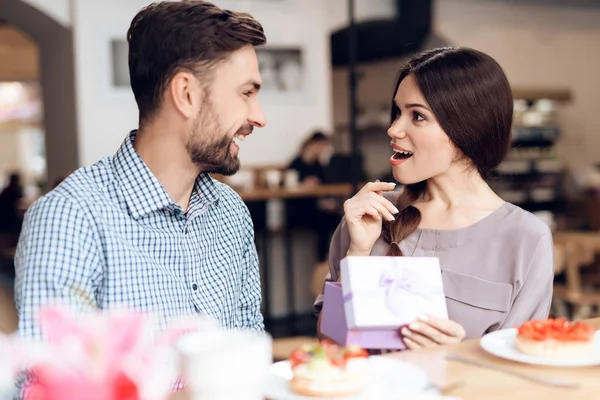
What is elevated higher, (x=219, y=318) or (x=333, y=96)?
(x=333, y=96)

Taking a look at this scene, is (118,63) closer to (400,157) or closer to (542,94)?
(400,157)

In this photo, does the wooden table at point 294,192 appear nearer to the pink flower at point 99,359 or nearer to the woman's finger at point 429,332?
the woman's finger at point 429,332

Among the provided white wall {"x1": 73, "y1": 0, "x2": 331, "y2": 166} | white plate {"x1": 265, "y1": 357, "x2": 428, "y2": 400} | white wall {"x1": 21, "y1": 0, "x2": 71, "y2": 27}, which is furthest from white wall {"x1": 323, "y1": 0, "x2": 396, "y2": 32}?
white plate {"x1": 265, "y1": 357, "x2": 428, "y2": 400}

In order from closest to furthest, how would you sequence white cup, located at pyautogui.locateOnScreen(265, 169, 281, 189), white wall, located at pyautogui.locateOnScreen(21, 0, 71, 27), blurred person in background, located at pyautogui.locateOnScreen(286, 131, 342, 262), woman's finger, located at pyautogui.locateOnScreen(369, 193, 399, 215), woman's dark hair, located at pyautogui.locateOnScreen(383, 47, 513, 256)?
woman's finger, located at pyautogui.locateOnScreen(369, 193, 399, 215)
woman's dark hair, located at pyautogui.locateOnScreen(383, 47, 513, 256)
white wall, located at pyautogui.locateOnScreen(21, 0, 71, 27)
white cup, located at pyautogui.locateOnScreen(265, 169, 281, 189)
blurred person in background, located at pyautogui.locateOnScreen(286, 131, 342, 262)

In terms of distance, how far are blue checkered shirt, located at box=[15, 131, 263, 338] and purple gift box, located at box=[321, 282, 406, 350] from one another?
0.30 m

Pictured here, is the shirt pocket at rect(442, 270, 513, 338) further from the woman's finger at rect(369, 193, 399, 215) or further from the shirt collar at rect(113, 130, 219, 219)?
the shirt collar at rect(113, 130, 219, 219)

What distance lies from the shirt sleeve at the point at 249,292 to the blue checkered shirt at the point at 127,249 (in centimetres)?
2

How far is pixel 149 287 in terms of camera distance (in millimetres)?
1446

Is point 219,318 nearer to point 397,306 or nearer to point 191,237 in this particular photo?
point 191,237

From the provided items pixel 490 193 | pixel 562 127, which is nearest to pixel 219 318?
pixel 490 193

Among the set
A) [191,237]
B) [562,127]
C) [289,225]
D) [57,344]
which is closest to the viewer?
[57,344]

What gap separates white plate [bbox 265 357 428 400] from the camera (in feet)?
3.33

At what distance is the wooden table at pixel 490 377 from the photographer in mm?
1059

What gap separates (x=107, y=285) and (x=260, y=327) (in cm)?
52
